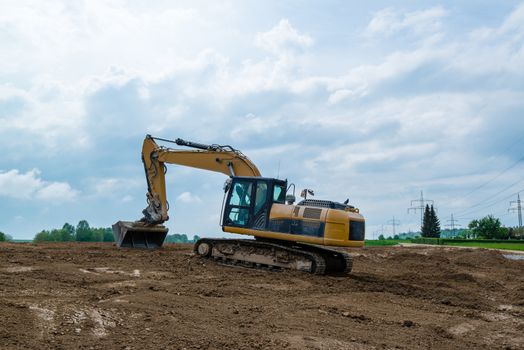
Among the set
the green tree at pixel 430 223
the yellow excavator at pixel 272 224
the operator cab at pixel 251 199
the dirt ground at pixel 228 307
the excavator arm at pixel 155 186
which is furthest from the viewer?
the green tree at pixel 430 223

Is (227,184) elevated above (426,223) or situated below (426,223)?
below

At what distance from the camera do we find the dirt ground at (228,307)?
26.1 ft

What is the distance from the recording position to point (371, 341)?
28.1 feet

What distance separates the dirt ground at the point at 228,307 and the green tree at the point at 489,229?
7820 cm

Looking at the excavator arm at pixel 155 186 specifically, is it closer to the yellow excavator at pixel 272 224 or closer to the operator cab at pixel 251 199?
the yellow excavator at pixel 272 224

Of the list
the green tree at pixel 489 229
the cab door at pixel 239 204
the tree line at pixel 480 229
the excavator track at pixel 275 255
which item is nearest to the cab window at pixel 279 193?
the cab door at pixel 239 204

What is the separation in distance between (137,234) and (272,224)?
6714 millimetres

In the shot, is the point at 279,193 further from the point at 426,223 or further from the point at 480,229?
the point at 426,223

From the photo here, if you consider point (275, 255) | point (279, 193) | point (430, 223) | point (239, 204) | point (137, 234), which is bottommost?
point (275, 255)

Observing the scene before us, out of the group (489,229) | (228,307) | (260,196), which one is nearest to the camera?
(228,307)

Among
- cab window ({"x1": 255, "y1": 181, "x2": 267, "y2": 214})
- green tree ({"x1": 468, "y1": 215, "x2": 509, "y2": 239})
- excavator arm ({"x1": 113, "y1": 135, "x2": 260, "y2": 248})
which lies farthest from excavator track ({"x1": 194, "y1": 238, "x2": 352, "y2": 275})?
green tree ({"x1": 468, "y1": 215, "x2": 509, "y2": 239})

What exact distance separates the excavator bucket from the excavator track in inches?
139

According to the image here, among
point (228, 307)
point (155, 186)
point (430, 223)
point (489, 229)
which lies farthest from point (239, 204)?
point (430, 223)

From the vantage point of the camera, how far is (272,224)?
16422mm
